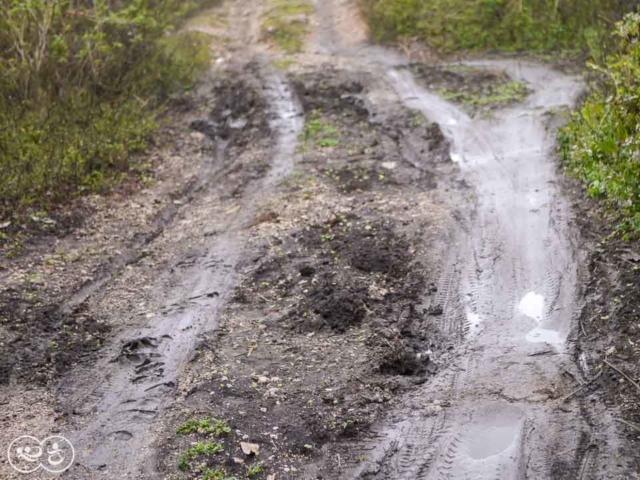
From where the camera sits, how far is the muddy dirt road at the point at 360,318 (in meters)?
5.36

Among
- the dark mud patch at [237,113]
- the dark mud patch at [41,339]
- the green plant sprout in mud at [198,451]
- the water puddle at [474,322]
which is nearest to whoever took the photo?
the green plant sprout in mud at [198,451]

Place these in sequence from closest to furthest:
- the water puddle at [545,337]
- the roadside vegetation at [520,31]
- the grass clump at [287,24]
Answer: the water puddle at [545,337]
the roadside vegetation at [520,31]
the grass clump at [287,24]

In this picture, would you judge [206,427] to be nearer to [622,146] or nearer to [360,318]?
[360,318]

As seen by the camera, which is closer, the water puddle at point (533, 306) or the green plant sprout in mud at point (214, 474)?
the green plant sprout in mud at point (214, 474)

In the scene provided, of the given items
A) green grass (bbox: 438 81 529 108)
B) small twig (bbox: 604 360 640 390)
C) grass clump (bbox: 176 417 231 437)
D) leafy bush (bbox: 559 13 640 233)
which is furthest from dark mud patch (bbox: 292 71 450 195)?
grass clump (bbox: 176 417 231 437)

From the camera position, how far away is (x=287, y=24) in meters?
21.0

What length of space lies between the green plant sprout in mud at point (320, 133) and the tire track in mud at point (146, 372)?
294cm

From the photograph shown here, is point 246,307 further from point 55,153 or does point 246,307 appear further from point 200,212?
point 55,153

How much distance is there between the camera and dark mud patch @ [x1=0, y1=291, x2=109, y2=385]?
22.1 feet

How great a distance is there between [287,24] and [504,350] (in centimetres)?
1651

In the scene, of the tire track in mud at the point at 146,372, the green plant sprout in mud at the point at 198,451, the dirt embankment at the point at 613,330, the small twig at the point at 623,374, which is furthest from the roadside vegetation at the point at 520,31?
the green plant sprout in mud at the point at 198,451

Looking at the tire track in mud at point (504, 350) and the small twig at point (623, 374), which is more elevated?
the small twig at point (623, 374)

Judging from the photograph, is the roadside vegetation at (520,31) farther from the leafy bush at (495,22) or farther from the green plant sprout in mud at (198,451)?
the green plant sprout in mud at (198,451)

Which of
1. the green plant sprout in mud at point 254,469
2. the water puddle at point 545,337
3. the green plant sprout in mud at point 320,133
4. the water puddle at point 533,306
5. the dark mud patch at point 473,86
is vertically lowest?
the green plant sprout in mud at point 320,133
